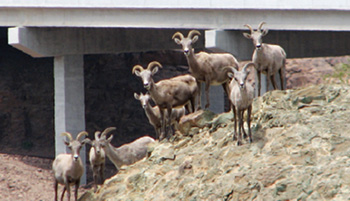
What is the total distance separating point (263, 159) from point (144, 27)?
26.8ft

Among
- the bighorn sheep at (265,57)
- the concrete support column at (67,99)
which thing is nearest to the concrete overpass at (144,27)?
the concrete support column at (67,99)

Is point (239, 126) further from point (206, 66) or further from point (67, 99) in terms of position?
point (67, 99)

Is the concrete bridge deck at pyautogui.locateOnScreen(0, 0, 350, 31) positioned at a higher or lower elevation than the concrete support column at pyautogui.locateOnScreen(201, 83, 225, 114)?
higher

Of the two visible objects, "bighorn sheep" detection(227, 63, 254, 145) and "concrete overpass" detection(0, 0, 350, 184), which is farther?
"concrete overpass" detection(0, 0, 350, 184)

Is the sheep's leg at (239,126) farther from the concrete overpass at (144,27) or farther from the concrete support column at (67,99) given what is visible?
the concrete support column at (67,99)

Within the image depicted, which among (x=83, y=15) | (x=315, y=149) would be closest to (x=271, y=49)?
(x=315, y=149)

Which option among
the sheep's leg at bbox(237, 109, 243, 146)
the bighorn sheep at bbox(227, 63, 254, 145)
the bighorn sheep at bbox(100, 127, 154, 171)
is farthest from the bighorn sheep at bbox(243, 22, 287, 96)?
the bighorn sheep at bbox(100, 127, 154, 171)

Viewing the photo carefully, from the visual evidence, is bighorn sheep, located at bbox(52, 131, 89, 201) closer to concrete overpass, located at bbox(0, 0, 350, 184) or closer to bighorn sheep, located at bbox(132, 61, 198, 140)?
bighorn sheep, located at bbox(132, 61, 198, 140)

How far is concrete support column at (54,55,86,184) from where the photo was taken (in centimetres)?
2250

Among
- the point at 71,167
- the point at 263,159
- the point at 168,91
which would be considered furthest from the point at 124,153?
the point at 263,159

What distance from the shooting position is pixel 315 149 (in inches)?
508

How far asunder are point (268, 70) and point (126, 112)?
16.2 meters

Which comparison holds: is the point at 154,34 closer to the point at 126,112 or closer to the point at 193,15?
the point at 193,15

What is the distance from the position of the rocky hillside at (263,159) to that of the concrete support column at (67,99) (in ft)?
21.9
